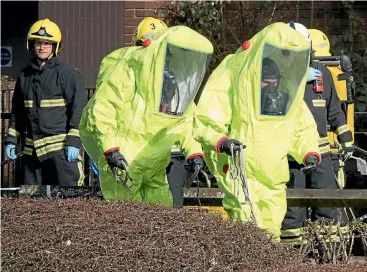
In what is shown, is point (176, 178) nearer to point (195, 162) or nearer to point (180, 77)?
point (195, 162)

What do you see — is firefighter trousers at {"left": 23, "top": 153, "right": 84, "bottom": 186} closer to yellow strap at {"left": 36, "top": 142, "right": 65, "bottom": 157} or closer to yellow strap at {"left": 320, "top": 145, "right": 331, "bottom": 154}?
yellow strap at {"left": 36, "top": 142, "right": 65, "bottom": 157}

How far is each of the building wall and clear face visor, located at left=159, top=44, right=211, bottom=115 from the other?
17.3ft

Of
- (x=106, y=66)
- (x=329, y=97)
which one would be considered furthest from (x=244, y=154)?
(x=329, y=97)

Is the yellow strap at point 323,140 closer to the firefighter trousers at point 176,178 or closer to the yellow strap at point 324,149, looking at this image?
the yellow strap at point 324,149

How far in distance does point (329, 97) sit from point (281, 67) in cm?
179

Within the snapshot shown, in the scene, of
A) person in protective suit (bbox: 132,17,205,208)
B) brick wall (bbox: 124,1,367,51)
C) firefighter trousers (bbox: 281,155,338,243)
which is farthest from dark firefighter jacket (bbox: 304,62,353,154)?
brick wall (bbox: 124,1,367,51)

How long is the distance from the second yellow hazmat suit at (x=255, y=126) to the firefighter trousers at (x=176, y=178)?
654 mm

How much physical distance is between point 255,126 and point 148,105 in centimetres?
84

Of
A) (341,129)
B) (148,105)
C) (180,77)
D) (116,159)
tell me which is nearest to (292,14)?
(341,129)

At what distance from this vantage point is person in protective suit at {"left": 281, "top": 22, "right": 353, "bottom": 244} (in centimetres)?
907

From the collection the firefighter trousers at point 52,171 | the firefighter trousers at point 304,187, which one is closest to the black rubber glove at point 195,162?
the firefighter trousers at point 304,187

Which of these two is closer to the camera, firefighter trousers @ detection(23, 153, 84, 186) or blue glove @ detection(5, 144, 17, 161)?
firefighter trousers @ detection(23, 153, 84, 186)

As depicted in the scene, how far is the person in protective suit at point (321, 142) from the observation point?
907 centimetres

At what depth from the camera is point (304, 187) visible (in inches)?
367
